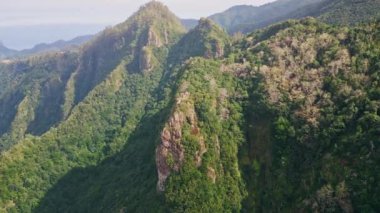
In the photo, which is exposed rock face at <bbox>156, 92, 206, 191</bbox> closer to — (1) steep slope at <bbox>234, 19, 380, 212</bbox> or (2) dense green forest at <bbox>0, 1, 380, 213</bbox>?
(2) dense green forest at <bbox>0, 1, 380, 213</bbox>

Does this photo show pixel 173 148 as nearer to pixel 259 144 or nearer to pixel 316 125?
pixel 259 144

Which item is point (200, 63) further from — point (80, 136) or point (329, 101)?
point (80, 136)

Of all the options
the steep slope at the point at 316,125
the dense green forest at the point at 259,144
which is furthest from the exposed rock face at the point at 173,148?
the steep slope at the point at 316,125

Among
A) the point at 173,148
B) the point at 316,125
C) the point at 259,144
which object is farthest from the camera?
the point at 259,144

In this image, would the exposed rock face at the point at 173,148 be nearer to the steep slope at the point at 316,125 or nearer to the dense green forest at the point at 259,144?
the dense green forest at the point at 259,144

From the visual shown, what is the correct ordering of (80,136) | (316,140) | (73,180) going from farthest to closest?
(80,136) < (73,180) < (316,140)

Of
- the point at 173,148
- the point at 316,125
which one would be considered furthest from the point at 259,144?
the point at 173,148

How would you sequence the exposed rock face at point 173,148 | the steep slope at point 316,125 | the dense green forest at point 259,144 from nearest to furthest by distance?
the steep slope at point 316,125
the dense green forest at point 259,144
the exposed rock face at point 173,148

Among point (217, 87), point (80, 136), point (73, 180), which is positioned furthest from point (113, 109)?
point (217, 87)
